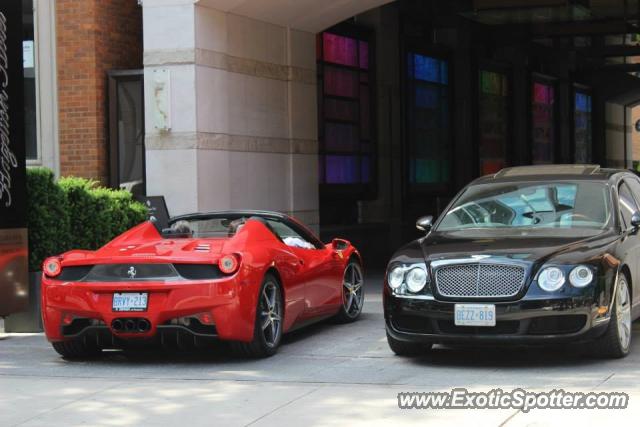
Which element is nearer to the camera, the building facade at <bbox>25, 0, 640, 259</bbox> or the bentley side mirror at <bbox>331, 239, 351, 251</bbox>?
the bentley side mirror at <bbox>331, 239, 351, 251</bbox>

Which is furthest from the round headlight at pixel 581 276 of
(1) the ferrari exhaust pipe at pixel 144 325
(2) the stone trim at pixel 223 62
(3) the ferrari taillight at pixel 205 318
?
(2) the stone trim at pixel 223 62

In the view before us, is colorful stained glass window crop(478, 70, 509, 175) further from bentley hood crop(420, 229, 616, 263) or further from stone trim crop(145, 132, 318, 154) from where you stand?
bentley hood crop(420, 229, 616, 263)

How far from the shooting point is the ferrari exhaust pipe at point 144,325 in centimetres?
945

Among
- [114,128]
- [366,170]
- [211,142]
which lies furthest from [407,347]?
[366,170]

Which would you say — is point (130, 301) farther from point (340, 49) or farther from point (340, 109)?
point (340, 49)

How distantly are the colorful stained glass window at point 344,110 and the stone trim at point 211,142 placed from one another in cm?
386

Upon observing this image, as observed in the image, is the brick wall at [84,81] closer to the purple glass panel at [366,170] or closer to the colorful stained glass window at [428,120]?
the purple glass panel at [366,170]

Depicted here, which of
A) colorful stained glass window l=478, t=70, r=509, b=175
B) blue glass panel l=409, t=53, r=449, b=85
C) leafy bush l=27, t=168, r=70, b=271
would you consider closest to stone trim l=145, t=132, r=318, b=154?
leafy bush l=27, t=168, r=70, b=271

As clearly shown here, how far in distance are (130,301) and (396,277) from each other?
2228mm

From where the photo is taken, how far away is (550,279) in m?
8.85

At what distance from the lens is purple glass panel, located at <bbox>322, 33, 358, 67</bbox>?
70.9 ft

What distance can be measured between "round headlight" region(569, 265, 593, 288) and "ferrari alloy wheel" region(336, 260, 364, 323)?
11.9 ft

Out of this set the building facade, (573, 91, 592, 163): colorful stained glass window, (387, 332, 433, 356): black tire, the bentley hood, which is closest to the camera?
the bentley hood

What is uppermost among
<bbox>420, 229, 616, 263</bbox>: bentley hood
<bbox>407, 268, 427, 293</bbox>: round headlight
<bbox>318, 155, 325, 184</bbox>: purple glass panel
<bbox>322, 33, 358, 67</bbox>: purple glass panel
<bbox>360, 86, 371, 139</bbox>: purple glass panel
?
<bbox>322, 33, 358, 67</bbox>: purple glass panel
